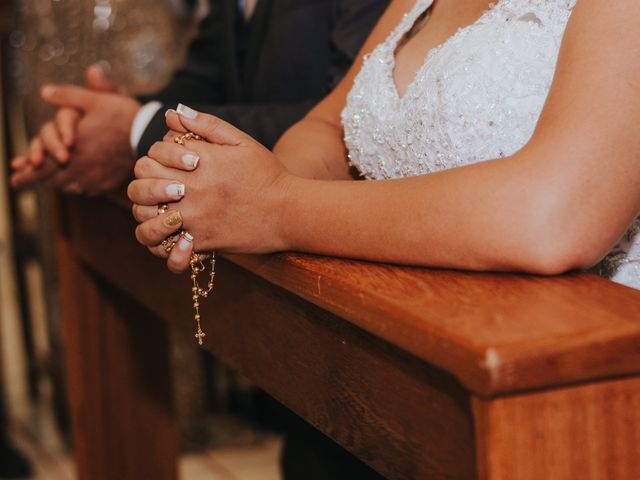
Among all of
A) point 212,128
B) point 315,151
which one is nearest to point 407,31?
point 315,151

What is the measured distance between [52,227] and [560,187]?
2.42 metres

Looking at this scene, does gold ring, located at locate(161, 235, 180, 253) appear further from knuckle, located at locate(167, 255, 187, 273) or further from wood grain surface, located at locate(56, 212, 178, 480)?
wood grain surface, located at locate(56, 212, 178, 480)

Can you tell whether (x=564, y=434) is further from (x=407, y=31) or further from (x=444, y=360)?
(x=407, y=31)

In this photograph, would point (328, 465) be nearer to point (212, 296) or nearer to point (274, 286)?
point (212, 296)

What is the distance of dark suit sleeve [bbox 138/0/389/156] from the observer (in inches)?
65.7

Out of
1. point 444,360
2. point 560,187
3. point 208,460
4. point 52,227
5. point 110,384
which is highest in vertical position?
point 560,187

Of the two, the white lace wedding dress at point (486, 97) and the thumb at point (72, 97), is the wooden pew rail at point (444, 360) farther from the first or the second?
the thumb at point (72, 97)

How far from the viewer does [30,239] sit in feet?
10.8

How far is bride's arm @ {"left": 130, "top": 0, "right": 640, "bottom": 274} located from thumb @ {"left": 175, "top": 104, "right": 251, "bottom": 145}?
0.09 ft

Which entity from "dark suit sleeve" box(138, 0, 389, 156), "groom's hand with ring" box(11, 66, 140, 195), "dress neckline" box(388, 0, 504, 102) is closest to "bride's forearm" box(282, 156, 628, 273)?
"dress neckline" box(388, 0, 504, 102)

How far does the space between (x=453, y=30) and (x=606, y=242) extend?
1.67 feet

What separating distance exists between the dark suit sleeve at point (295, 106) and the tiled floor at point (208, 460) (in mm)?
1333

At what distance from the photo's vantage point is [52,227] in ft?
9.73

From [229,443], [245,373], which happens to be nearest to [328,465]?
[245,373]
